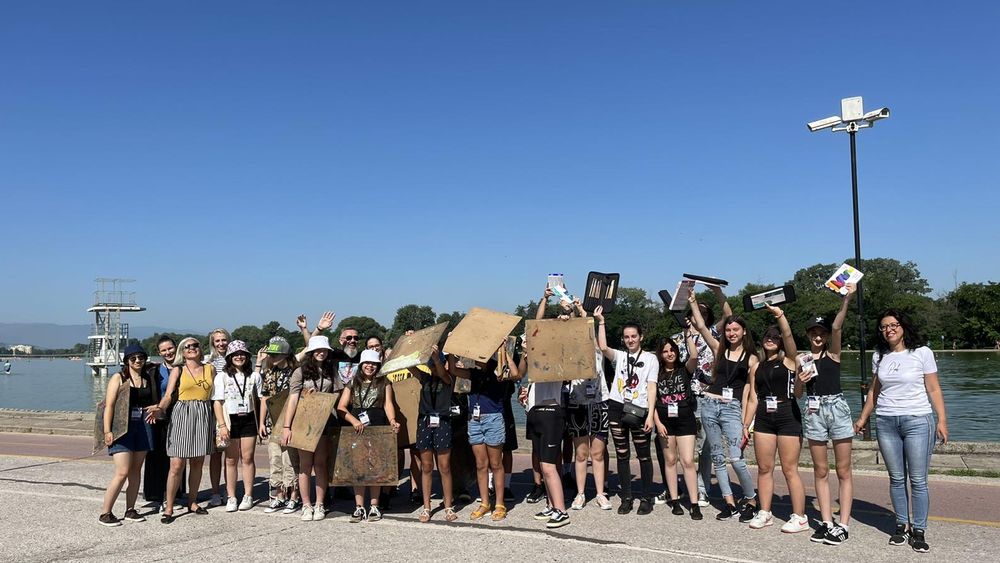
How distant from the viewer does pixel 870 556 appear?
5.31 m

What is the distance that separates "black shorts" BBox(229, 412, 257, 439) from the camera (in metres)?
7.28

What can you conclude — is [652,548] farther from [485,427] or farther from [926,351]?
[926,351]

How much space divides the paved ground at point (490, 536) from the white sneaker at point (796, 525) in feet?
0.29

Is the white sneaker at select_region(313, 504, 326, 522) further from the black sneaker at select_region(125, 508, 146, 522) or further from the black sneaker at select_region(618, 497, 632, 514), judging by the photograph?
the black sneaker at select_region(618, 497, 632, 514)

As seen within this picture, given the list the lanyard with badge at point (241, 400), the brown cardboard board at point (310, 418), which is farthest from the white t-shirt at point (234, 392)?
the brown cardboard board at point (310, 418)

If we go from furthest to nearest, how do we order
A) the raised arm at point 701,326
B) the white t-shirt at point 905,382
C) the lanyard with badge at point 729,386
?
the raised arm at point 701,326
the lanyard with badge at point 729,386
the white t-shirt at point 905,382

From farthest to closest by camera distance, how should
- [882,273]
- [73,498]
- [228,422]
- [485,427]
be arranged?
1. [882,273]
2. [73,498]
3. [228,422]
4. [485,427]

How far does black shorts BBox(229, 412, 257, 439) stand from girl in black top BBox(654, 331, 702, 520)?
4.20 m

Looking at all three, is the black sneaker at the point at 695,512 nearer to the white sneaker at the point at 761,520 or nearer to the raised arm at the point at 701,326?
the white sneaker at the point at 761,520

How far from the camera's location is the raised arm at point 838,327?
5777 millimetres

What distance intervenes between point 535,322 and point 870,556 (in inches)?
133

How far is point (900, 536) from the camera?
5605mm

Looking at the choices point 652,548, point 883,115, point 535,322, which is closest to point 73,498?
point 535,322

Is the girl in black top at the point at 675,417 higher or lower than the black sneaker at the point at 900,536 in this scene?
higher
